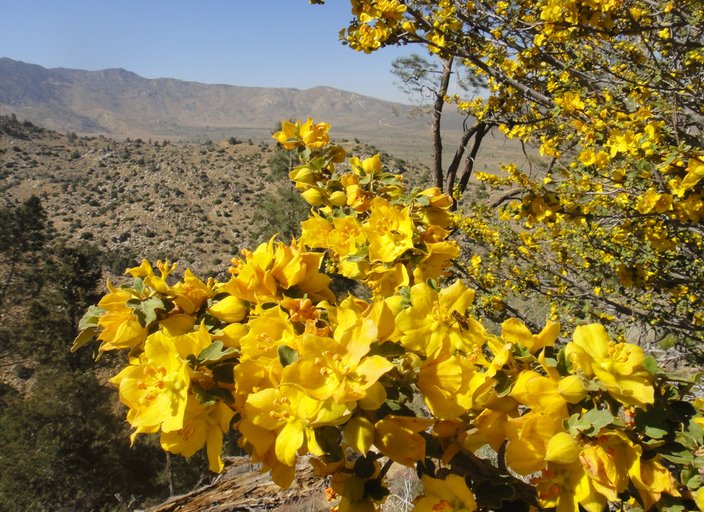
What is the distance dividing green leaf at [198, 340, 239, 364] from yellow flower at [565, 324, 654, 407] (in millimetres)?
721

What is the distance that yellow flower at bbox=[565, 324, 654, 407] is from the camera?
2.78 feet

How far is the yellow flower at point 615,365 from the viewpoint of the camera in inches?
33.4

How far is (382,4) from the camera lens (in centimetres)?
295

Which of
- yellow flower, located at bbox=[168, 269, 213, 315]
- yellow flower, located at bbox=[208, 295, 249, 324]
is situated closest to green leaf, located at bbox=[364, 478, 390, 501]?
yellow flower, located at bbox=[208, 295, 249, 324]

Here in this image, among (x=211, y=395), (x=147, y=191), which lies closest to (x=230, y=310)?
(x=211, y=395)

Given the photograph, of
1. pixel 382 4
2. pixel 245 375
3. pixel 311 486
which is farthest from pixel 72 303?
pixel 245 375

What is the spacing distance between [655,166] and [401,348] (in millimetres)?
2347

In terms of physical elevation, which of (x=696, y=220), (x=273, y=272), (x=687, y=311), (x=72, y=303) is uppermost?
(x=696, y=220)

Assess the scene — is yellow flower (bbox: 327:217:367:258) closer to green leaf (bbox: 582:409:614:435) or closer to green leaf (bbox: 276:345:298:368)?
green leaf (bbox: 276:345:298:368)

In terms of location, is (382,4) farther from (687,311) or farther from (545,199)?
(687,311)

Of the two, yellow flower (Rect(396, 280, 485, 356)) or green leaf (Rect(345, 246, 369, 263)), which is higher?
green leaf (Rect(345, 246, 369, 263))

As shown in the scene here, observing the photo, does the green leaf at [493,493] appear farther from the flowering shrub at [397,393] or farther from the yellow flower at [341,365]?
the yellow flower at [341,365]

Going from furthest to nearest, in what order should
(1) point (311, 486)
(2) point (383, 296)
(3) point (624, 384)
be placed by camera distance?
(1) point (311, 486)
(2) point (383, 296)
(3) point (624, 384)

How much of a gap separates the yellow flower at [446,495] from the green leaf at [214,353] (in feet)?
1.76
